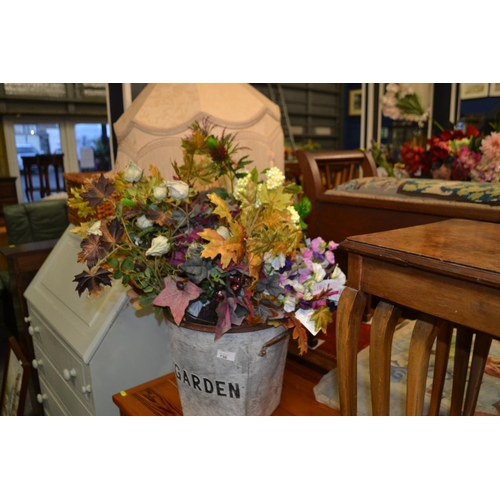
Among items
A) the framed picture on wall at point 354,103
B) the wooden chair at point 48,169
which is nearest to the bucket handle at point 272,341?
the wooden chair at point 48,169

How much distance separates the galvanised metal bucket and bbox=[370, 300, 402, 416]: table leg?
20cm

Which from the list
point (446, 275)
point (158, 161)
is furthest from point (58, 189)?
point (446, 275)

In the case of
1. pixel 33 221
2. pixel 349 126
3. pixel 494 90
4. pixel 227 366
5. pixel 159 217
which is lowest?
pixel 33 221

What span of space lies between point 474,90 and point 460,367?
421 cm

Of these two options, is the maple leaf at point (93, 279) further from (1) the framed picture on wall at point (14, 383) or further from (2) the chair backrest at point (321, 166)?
(1) the framed picture on wall at point (14, 383)

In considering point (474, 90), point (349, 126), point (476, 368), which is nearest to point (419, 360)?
point (476, 368)

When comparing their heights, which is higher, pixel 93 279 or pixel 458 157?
pixel 458 157

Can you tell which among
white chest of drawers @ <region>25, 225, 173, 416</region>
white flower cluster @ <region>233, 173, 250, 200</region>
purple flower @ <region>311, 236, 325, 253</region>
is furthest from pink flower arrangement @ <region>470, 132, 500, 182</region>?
white chest of drawers @ <region>25, 225, 173, 416</region>

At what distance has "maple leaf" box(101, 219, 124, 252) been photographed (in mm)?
940

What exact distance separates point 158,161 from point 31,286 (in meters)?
0.90

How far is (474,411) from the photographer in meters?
1.23

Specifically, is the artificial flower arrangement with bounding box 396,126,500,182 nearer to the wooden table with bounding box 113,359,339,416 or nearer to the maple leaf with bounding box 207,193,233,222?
the wooden table with bounding box 113,359,339,416

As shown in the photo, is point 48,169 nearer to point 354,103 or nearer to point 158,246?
point 354,103

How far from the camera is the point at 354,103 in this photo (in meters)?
7.10
